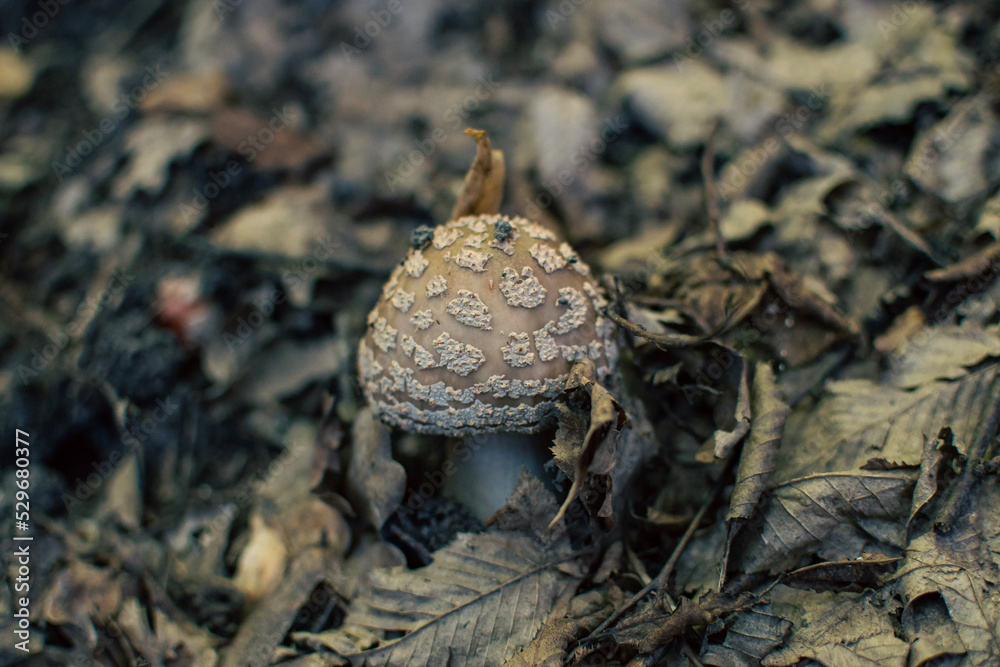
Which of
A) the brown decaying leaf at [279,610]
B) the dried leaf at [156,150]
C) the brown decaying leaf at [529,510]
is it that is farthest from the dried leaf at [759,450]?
the dried leaf at [156,150]

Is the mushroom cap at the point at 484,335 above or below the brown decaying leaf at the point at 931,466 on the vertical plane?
above

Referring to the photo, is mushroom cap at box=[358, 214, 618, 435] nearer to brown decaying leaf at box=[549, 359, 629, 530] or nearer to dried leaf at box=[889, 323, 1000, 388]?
brown decaying leaf at box=[549, 359, 629, 530]

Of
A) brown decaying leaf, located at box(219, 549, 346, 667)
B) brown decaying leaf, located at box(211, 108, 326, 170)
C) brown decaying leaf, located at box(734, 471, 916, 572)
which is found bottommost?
brown decaying leaf, located at box(219, 549, 346, 667)

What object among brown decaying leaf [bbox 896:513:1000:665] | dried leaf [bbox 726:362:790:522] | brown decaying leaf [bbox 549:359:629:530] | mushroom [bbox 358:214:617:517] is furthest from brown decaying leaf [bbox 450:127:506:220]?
brown decaying leaf [bbox 896:513:1000:665]

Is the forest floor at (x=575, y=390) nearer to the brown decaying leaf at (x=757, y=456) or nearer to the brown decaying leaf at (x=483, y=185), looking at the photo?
the brown decaying leaf at (x=757, y=456)

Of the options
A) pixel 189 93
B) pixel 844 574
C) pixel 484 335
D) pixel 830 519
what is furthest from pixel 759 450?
pixel 189 93

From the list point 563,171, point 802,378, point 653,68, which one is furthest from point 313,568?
point 653,68

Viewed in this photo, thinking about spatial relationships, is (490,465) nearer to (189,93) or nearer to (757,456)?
(757,456)
